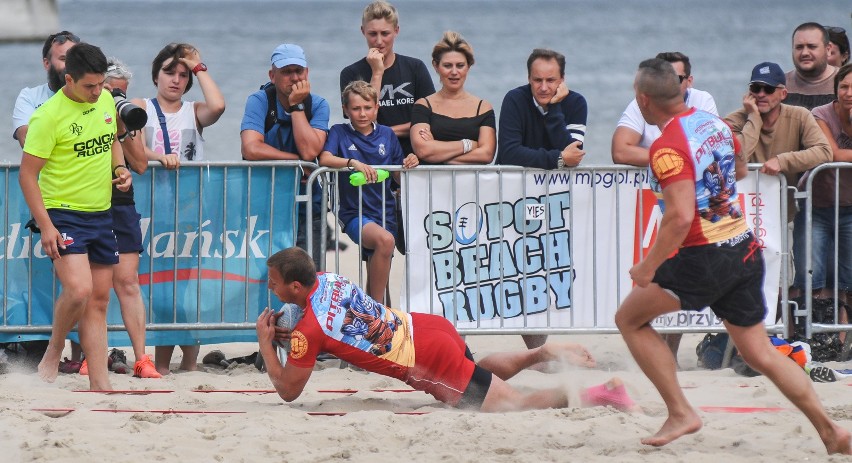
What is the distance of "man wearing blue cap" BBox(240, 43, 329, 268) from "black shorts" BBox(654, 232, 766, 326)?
Answer: 124 inches

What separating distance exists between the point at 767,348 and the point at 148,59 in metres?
50.6

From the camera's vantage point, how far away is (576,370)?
688 cm

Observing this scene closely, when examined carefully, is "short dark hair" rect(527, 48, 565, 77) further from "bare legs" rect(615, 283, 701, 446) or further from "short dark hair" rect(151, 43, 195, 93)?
"bare legs" rect(615, 283, 701, 446)

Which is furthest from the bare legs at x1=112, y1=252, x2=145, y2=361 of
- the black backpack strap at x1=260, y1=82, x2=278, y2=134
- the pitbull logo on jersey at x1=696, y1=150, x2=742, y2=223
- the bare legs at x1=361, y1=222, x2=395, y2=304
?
the pitbull logo on jersey at x1=696, y1=150, x2=742, y2=223

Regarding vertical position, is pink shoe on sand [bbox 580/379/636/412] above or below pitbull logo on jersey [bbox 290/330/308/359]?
below

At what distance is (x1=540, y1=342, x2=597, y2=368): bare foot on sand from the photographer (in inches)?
262

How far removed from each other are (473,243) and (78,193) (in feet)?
8.77

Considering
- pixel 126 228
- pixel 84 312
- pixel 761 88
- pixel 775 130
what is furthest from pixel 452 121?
pixel 84 312

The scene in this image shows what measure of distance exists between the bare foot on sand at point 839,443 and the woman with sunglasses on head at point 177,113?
4419 mm

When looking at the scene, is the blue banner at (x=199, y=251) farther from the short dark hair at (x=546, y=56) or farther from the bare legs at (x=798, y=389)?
the bare legs at (x=798, y=389)

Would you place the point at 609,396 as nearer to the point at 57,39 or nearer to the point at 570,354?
the point at 570,354

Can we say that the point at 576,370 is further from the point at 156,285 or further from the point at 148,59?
the point at 148,59

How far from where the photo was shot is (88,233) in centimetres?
686

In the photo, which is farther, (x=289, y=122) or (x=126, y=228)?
(x=289, y=122)
